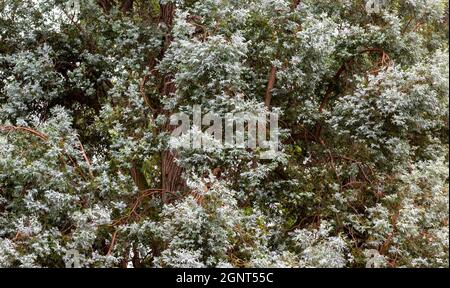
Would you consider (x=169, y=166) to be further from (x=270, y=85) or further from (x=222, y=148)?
(x=222, y=148)

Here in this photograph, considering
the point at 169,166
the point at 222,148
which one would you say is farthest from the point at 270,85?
the point at 169,166

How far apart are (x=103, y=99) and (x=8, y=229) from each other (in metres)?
2.51

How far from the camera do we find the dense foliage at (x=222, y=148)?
26.0ft

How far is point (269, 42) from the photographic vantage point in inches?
360

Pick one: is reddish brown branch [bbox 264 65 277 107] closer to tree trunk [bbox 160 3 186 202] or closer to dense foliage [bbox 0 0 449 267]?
dense foliage [bbox 0 0 449 267]

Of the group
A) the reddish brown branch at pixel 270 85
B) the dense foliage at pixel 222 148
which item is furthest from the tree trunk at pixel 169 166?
the reddish brown branch at pixel 270 85

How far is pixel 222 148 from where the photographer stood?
811 cm

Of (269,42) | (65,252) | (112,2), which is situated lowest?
(65,252)

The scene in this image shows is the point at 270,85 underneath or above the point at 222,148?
above

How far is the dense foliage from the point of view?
7.92 metres

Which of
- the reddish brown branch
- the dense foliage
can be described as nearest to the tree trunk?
the dense foliage

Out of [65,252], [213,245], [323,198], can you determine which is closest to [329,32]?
[323,198]

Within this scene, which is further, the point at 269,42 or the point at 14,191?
the point at 269,42

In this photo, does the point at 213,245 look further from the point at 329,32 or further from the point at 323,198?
the point at 329,32
